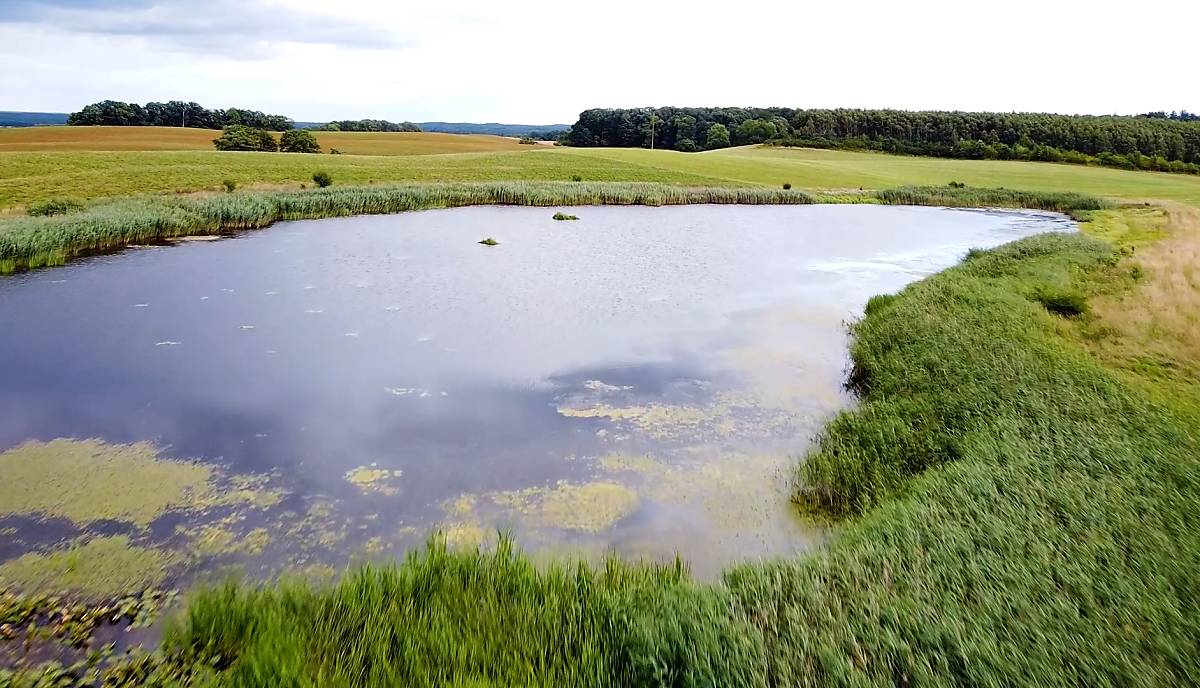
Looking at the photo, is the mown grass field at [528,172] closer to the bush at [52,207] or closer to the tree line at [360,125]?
the bush at [52,207]

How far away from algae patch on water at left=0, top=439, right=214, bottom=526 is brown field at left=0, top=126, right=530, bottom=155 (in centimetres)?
4159

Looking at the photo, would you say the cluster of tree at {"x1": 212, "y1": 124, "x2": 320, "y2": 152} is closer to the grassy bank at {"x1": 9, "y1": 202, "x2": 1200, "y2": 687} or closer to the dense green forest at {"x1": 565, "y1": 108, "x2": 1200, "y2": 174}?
the dense green forest at {"x1": 565, "y1": 108, "x2": 1200, "y2": 174}

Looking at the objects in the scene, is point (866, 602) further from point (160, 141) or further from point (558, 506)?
point (160, 141)

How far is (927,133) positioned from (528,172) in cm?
6299

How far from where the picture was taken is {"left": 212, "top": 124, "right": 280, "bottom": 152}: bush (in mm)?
47966

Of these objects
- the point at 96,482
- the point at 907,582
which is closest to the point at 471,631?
the point at 907,582

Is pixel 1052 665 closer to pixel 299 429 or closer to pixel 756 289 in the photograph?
pixel 299 429

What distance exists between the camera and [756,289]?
1597 centimetres

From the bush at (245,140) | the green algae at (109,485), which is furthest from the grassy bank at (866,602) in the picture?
the bush at (245,140)

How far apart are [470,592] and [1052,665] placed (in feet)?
10.2

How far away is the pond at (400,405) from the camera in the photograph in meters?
5.74

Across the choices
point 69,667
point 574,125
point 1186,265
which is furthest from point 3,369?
point 574,125

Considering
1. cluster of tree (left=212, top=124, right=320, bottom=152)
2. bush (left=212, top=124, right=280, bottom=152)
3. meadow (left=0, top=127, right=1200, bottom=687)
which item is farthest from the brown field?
meadow (left=0, top=127, right=1200, bottom=687)

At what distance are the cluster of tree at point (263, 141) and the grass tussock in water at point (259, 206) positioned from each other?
2472 cm
